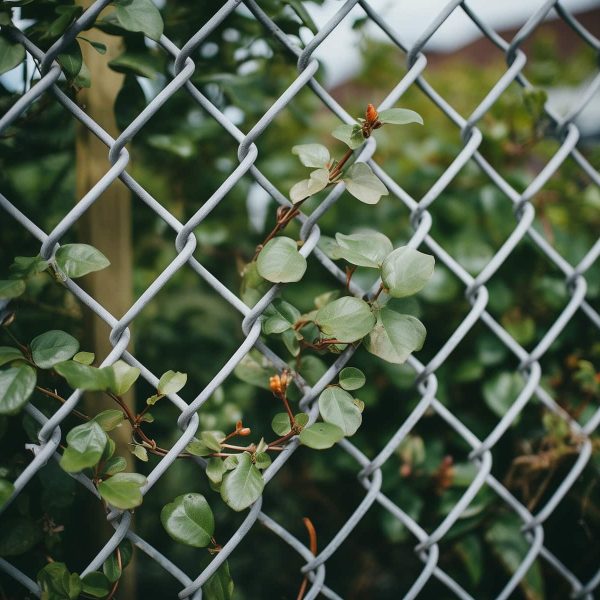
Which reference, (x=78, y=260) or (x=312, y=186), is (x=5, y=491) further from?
(x=312, y=186)

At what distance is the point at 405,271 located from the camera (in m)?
0.58

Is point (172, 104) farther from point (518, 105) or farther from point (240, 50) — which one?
point (518, 105)

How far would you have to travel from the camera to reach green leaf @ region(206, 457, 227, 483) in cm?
58

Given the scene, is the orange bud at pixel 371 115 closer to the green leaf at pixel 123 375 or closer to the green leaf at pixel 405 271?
the green leaf at pixel 405 271

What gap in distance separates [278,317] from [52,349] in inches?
10.1

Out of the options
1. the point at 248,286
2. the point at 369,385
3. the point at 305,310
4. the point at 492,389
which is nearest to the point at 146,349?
the point at 305,310

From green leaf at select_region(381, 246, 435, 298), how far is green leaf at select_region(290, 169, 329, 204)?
115 mm

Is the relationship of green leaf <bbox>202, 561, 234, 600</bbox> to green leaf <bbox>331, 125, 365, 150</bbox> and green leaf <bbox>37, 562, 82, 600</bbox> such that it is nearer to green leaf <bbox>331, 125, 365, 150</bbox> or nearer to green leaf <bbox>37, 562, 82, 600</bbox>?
green leaf <bbox>37, 562, 82, 600</bbox>

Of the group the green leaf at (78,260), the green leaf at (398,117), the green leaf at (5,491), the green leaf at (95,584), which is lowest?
the green leaf at (95,584)

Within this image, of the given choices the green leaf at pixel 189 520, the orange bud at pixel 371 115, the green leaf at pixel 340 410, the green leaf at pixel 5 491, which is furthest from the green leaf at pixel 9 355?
the orange bud at pixel 371 115

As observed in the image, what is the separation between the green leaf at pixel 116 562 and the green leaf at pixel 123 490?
0.32ft

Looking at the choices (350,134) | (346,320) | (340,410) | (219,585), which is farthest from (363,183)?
(219,585)

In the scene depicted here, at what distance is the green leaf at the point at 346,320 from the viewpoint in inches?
22.6

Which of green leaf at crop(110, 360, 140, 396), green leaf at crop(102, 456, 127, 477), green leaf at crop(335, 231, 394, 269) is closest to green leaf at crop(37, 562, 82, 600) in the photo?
green leaf at crop(102, 456, 127, 477)
